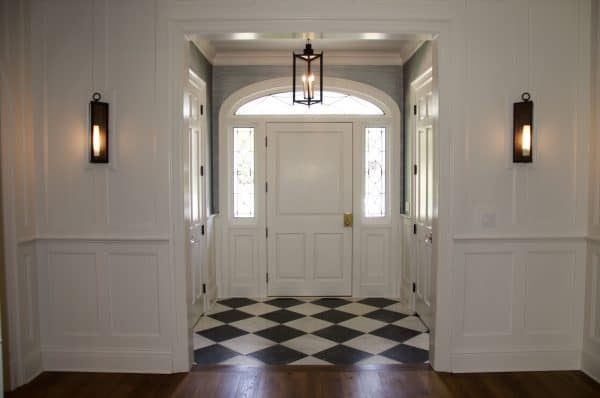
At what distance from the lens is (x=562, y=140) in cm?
372

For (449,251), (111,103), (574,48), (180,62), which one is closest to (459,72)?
(574,48)

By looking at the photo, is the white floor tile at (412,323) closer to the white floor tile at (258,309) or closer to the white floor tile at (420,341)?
the white floor tile at (420,341)

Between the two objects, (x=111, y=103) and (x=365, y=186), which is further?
(x=365, y=186)

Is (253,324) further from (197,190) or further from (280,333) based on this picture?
(197,190)

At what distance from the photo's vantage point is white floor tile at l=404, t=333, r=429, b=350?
175 inches

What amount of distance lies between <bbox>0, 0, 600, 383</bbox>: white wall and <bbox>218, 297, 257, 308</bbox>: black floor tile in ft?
6.73

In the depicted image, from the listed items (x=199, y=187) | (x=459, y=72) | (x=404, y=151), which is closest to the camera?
(x=459, y=72)

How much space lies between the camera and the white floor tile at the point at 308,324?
16.1 feet

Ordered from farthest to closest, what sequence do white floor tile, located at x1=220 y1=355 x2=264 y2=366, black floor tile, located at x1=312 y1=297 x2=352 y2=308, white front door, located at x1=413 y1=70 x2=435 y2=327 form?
1. black floor tile, located at x1=312 y1=297 x2=352 y2=308
2. white front door, located at x1=413 y1=70 x2=435 y2=327
3. white floor tile, located at x1=220 y1=355 x2=264 y2=366

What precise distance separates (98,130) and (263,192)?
2692 mm

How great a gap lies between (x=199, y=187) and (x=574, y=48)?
140 inches

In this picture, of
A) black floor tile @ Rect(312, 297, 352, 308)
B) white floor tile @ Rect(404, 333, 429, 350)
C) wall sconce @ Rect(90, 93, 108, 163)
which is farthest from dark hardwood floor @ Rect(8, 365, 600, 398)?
black floor tile @ Rect(312, 297, 352, 308)

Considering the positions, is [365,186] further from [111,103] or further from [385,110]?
[111,103]

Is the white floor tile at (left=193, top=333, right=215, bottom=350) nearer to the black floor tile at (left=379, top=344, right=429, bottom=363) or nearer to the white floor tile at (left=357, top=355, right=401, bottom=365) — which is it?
the white floor tile at (left=357, top=355, right=401, bottom=365)
